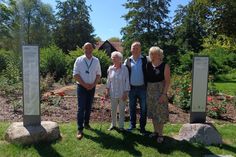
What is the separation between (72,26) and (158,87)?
4930 cm

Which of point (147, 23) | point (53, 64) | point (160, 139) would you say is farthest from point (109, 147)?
point (147, 23)

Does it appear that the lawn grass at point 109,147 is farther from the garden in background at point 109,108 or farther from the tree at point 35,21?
the tree at point 35,21

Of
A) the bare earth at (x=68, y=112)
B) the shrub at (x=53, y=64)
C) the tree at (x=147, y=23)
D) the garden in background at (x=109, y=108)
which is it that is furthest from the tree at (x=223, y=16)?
the tree at (x=147, y=23)

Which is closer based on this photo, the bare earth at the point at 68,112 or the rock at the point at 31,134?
the rock at the point at 31,134

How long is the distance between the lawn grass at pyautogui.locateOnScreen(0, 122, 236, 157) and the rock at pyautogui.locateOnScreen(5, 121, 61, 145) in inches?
4.8

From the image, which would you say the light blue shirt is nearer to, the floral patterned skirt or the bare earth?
the floral patterned skirt

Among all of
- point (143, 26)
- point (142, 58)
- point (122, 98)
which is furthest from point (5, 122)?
point (143, 26)

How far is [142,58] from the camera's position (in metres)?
7.62

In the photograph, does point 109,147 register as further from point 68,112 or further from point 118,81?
point 68,112

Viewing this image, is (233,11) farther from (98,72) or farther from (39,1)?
(39,1)

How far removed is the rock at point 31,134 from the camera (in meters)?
7.05

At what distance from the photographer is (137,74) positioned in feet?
24.9

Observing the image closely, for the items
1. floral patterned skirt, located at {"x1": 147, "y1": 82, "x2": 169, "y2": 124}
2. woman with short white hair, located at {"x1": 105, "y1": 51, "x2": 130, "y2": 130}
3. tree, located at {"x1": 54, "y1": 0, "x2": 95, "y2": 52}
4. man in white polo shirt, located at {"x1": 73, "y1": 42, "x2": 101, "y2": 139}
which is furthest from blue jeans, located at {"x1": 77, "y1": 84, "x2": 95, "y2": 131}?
tree, located at {"x1": 54, "y1": 0, "x2": 95, "y2": 52}

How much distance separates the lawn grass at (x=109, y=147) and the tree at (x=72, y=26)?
148ft
